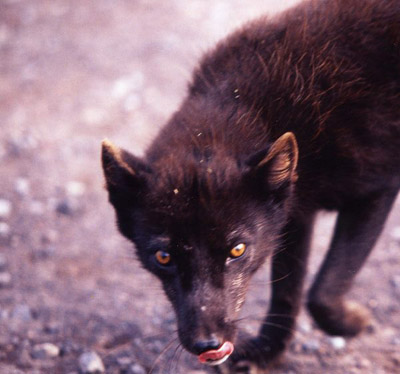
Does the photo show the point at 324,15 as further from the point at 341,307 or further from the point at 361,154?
the point at 341,307

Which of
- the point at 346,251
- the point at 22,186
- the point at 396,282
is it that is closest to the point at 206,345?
the point at 346,251

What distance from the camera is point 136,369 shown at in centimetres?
504

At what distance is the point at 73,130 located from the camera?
882cm

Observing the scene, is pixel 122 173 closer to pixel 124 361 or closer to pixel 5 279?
pixel 124 361

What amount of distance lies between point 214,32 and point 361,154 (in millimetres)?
6319

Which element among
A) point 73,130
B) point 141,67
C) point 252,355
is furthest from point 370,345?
point 141,67

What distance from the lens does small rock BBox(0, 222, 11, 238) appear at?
22.9ft

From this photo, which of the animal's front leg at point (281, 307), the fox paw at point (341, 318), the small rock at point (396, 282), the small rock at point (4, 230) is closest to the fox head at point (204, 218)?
the animal's front leg at point (281, 307)

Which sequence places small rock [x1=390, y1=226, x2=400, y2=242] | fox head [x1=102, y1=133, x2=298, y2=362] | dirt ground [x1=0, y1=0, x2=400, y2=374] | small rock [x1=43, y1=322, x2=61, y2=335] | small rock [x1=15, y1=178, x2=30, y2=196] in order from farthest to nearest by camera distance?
1. small rock [x1=15, y1=178, x2=30, y2=196]
2. small rock [x1=390, y1=226, x2=400, y2=242]
3. small rock [x1=43, y1=322, x2=61, y2=335]
4. dirt ground [x1=0, y1=0, x2=400, y2=374]
5. fox head [x1=102, y1=133, x2=298, y2=362]

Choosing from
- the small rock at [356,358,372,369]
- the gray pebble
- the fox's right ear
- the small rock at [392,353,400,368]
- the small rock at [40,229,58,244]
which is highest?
the fox's right ear

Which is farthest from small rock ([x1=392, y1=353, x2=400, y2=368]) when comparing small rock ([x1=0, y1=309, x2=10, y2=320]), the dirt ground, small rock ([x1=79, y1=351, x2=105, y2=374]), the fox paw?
small rock ([x1=0, y1=309, x2=10, y2=320])

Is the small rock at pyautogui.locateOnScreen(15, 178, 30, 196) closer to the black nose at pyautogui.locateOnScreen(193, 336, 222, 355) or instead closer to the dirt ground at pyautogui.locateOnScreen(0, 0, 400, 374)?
the dirt ground at pyautogui.locateOnScreen(0, 0, 400, 374)

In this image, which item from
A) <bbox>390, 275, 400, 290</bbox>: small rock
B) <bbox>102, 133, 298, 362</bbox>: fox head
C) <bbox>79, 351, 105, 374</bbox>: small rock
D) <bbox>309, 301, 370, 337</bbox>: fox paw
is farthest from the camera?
<bbox>390, 275, 400, 290</bbox>: small rock

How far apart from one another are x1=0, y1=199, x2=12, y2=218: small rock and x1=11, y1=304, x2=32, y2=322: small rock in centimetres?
182
